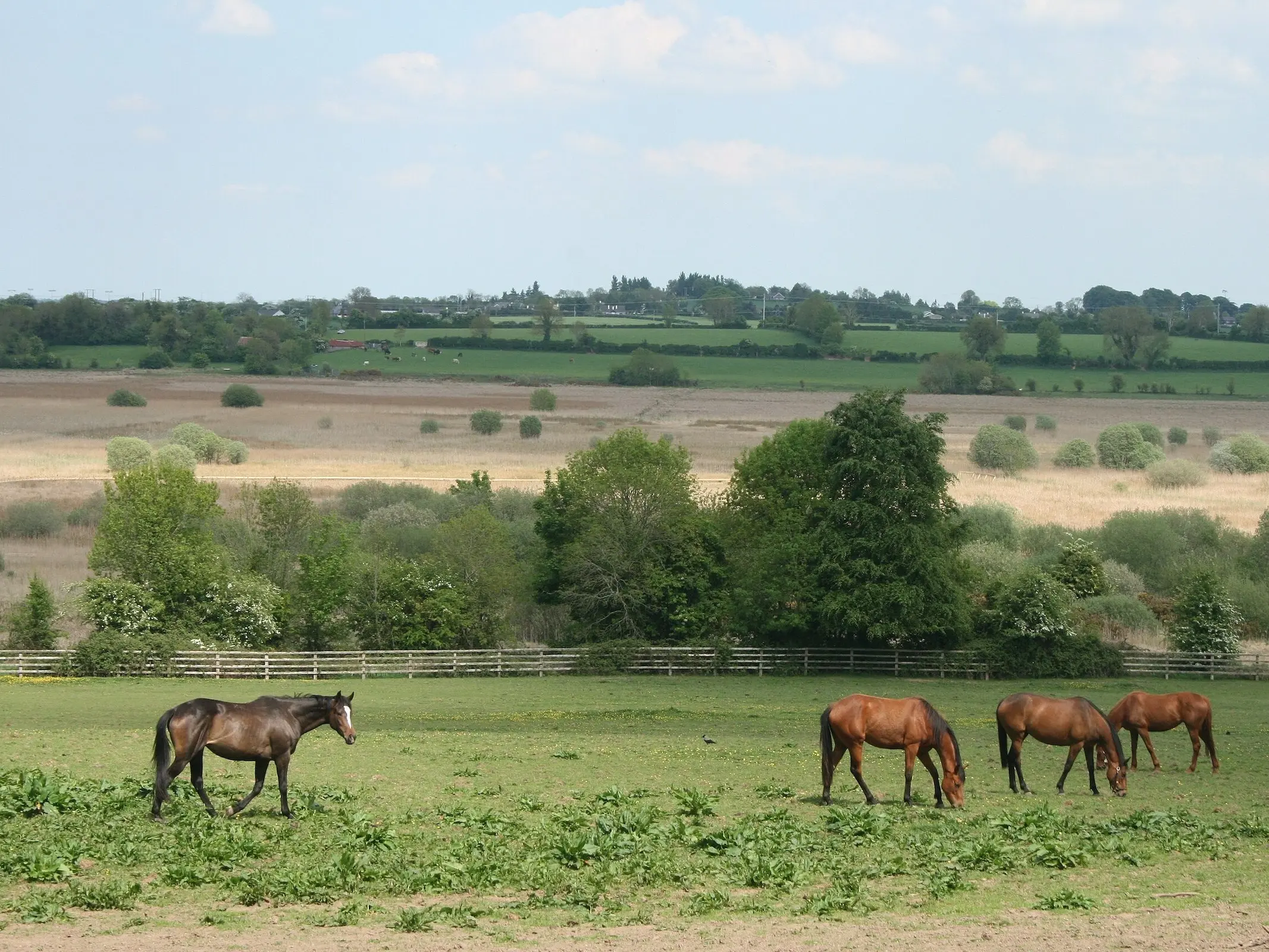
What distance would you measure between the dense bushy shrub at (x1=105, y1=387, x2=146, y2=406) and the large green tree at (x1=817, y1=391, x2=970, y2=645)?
84355mm

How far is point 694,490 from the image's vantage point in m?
51.3

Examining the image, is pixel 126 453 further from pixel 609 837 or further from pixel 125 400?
Result: pixel 609 837

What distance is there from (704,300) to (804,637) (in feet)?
514

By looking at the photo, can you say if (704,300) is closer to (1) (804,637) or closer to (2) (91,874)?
(1) (804,637)

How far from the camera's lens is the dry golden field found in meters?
81.4

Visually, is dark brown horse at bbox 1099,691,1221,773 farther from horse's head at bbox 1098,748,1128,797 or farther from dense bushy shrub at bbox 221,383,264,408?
dense bushy shrub at bbox 221,383,264,408

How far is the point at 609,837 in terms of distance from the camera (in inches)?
568

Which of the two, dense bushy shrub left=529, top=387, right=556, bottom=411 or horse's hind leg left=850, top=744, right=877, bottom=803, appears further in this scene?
dense bushy shrub left=529, top=387, right=556, bottom=411

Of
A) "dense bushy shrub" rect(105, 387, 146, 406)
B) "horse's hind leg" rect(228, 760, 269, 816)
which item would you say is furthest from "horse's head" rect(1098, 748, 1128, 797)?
"dense bushy shrub" rect(105, 387, 146, 406)

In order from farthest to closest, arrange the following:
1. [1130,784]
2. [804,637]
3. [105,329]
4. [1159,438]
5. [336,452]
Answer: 1. [105,329]
2. [1159,438]
3. [336,452]
4. [804,637]
5. [1130,784]

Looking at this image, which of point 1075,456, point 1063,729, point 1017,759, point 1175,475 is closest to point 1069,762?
point 1063,729

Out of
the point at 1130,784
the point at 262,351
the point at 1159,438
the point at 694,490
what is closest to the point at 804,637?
the point at 694,490

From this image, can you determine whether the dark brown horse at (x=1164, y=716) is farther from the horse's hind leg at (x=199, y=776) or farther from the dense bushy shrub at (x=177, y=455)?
the dense bushy shrub at (x=177, y=455)

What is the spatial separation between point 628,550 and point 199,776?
31.6 metres
